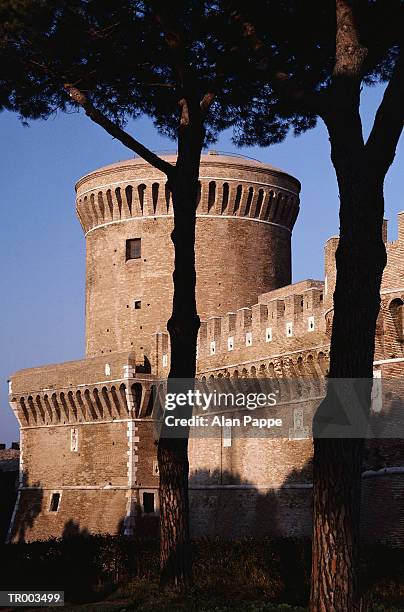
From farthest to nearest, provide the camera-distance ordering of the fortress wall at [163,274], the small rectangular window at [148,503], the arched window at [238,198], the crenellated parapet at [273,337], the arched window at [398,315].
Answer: the arched window at [238,198], the fortress wall at [163,274], the small rectangular window at [148,503], the crenellated parapet at [273,337], the arched window at [398,315]

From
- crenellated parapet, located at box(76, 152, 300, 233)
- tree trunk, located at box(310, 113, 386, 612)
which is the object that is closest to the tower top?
crenellated parapet, located at box(76, 152, 300, 233)

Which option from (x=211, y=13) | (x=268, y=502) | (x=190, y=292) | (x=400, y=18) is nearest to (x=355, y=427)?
(x=190, y=292)

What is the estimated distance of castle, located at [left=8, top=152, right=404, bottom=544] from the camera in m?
22.7

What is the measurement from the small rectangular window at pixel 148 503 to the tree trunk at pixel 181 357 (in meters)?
13.4

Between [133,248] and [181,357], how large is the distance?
622 inches

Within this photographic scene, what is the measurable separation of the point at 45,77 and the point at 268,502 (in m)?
11.3

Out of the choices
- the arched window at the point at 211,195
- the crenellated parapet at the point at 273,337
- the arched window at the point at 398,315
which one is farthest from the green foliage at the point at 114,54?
the arched window at the point at 211,195

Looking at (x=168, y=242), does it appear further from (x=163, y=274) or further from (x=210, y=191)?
(x=210, y=191)

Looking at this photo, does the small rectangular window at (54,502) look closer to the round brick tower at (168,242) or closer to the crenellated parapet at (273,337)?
the round brick tower at (168,242)

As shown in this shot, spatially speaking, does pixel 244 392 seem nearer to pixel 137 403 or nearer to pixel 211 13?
pixel 137 403

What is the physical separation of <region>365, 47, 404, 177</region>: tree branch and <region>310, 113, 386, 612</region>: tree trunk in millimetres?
110

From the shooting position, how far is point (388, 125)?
9.17m

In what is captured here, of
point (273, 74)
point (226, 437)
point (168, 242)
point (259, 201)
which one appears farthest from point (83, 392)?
point (273, 74)

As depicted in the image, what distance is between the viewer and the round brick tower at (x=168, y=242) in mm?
26266
